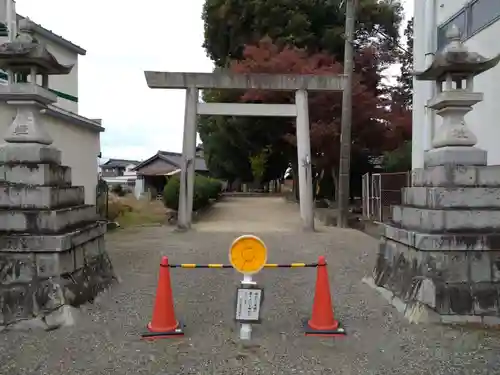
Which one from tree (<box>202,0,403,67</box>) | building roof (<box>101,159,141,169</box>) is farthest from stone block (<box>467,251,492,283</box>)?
building roof (<box>101,159,141,169</box>)

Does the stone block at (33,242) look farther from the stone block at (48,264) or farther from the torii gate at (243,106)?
the torii gate at (243,106)

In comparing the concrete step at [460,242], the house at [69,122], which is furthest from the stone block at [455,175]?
the house at [69,122]

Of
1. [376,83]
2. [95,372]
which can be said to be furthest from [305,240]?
[376,83]

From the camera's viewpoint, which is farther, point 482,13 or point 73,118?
point 73,118

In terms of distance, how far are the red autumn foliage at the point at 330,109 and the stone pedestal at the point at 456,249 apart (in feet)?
37.0

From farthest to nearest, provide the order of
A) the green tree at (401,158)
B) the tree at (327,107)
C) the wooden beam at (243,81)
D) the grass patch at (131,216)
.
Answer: the green tree at (401,158) → the tree at (327,107) → the grass patch at (131,216) → the wooden beam at (243,81)

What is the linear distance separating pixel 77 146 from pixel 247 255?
403 inches

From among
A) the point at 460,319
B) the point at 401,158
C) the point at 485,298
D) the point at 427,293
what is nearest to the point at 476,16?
the point at 485,298

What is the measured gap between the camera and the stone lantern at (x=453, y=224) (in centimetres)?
498

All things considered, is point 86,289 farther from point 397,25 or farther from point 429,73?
point 397,25

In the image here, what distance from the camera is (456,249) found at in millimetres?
5023

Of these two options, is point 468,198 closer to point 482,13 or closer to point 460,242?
point 460,242

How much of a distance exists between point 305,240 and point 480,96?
695 centimetres

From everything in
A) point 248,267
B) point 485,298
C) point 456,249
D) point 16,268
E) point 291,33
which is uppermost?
point 291,33
